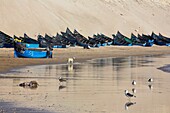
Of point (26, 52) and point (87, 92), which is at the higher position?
point (26, 52)

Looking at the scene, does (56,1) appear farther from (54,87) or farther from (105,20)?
(54,87)

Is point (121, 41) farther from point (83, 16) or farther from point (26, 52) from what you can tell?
point (26, 52)

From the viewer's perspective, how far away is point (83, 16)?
8506cm

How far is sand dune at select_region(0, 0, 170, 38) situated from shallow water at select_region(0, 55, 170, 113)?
124ft

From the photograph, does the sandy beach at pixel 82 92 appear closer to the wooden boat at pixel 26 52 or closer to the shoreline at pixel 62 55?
the shoreline at pixel 62 55

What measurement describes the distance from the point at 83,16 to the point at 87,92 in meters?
64.2

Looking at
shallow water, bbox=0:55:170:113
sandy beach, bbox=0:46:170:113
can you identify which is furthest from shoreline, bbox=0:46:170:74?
shallow water, bbox=0:55:170:113

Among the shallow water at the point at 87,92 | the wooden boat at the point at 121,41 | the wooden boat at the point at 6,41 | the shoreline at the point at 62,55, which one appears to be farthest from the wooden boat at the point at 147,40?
the shallow water at the point at 87,92

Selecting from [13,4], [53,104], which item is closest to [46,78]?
[53,104]

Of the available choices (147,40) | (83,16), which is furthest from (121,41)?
(83,16)

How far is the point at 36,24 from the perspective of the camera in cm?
7294

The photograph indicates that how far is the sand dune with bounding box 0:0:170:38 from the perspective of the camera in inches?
2813

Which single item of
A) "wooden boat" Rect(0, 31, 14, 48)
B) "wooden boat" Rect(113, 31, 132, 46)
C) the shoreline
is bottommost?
the shoreline

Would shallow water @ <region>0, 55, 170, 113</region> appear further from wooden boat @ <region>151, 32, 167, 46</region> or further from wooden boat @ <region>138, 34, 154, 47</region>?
wooden boat @ <region>151, 32, 167, 46</region>
